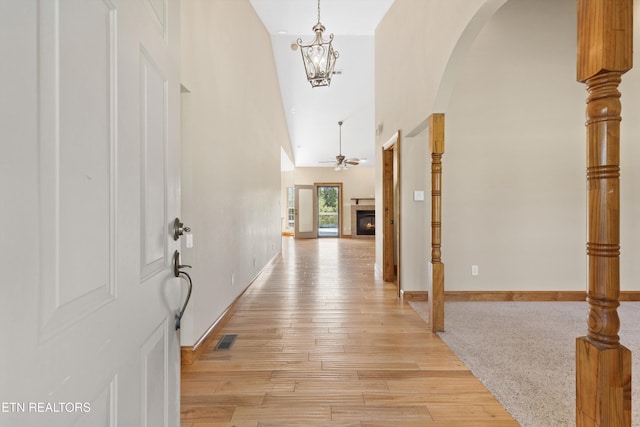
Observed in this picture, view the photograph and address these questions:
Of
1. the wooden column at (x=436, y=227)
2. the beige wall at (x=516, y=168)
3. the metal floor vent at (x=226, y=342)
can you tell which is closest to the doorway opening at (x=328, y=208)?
the beige wall at (x=516, y=168)

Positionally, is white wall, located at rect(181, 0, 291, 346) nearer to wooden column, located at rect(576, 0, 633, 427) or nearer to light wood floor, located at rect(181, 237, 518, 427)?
light wood floor, located at rect(181, 237, 518, 427)

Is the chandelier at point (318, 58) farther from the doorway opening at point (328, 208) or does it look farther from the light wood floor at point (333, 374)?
the doorway opening at point (328, 208)

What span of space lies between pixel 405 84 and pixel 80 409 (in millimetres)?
3931

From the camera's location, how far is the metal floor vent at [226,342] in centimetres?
256

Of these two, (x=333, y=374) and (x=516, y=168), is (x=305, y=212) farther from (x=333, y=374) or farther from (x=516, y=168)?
(x=333, y=374)

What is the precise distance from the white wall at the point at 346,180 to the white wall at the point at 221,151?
703 centimetres

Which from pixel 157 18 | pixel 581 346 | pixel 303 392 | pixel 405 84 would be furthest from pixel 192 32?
pixel 581 346

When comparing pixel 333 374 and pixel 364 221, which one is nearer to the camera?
pixel 333 374

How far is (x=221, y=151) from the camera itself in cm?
300

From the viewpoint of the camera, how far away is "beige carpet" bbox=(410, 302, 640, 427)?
184 cm

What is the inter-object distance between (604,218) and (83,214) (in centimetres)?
145

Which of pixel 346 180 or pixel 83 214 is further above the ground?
pixel 346 180

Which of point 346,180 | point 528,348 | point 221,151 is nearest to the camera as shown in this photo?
point 528,348

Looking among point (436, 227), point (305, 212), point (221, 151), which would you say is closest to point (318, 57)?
point (221, 151)
